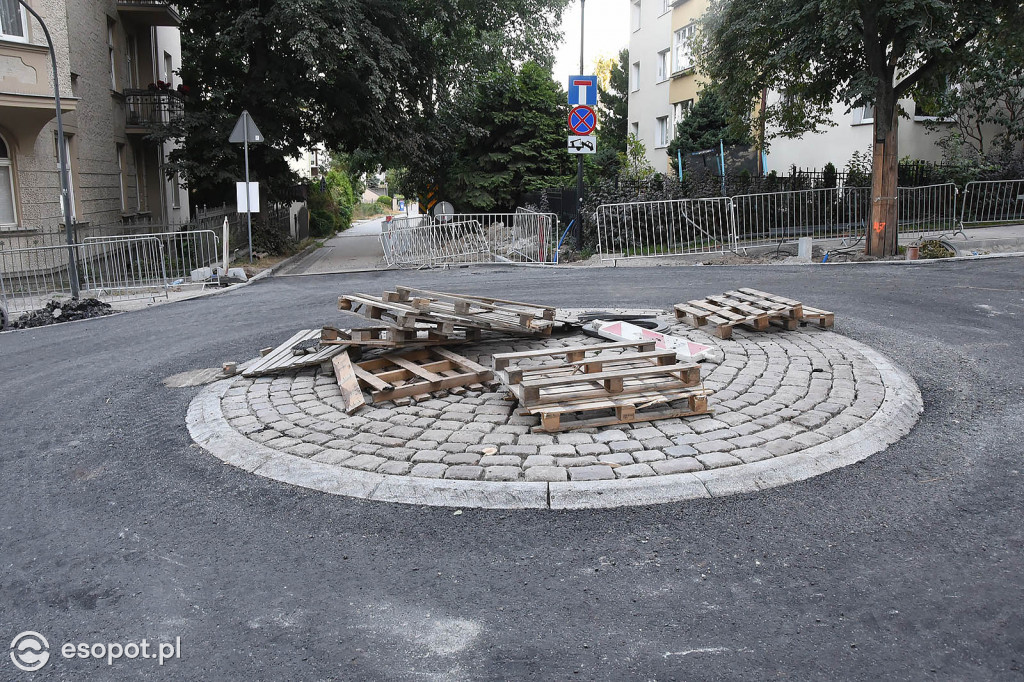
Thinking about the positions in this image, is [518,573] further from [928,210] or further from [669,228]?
[928,210]

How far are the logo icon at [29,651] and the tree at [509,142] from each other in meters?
22.1

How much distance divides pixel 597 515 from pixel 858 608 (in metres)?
1.36

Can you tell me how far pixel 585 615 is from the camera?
3.19 meters

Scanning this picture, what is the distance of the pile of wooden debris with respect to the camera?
17.7 feet

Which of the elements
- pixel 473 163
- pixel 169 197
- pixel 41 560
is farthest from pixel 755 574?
pixel 169 197

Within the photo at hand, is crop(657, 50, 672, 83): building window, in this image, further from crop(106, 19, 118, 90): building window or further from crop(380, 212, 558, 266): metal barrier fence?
crop(106, 19, 118, 90): building window

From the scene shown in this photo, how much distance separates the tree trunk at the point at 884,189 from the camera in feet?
50.1

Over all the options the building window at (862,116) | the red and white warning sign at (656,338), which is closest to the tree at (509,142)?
the building window at (862,116)

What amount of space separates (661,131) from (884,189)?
22.3 m

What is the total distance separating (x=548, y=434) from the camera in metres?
5.17

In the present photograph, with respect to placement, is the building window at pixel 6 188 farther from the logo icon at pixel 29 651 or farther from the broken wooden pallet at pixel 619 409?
the logo icon at pixel 29 651

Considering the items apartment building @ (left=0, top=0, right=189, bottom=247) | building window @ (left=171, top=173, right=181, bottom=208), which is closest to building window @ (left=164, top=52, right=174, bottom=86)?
apartment building @ (left=0, top=0, right=189, bottom=247)

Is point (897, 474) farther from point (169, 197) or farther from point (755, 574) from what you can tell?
point (169, 197)

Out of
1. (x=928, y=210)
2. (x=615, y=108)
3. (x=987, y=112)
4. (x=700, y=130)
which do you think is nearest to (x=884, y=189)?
(x=928, y=210)
